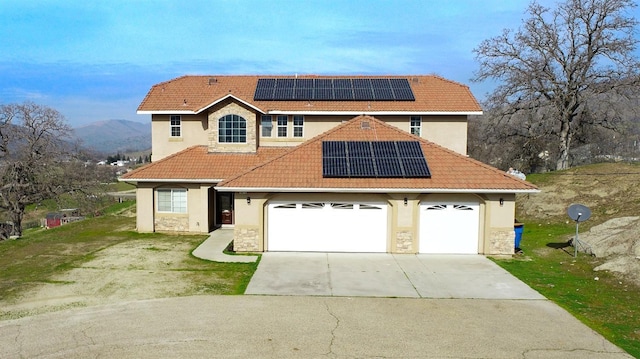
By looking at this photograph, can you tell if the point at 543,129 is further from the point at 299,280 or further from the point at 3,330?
the point at 3,330

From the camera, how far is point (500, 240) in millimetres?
17500

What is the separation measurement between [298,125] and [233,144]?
12.1ft

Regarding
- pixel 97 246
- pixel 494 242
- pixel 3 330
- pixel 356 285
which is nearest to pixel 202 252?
pixel 97 246

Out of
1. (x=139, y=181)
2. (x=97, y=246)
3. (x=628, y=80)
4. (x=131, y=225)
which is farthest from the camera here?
(x=628, y=80)

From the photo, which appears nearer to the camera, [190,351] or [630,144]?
[190,351]

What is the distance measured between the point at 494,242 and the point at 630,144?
26673mm

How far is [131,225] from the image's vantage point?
23.7m

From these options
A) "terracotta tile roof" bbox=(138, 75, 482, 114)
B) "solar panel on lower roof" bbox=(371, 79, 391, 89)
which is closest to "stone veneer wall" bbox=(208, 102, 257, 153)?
"terracotta tile roof" bbox=(138, 75, 482, 114)

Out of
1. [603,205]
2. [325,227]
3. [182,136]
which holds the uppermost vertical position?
[182,136]

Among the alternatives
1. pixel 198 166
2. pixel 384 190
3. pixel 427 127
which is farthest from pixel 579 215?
pixel 198 166

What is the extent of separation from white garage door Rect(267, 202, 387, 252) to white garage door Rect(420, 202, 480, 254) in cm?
156

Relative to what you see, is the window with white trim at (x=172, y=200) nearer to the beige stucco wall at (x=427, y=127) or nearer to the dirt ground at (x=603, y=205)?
the beige stucco wall at (x=427, y=127)

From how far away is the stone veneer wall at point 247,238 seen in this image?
17438mm

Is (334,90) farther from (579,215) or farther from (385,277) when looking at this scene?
(579,215)
